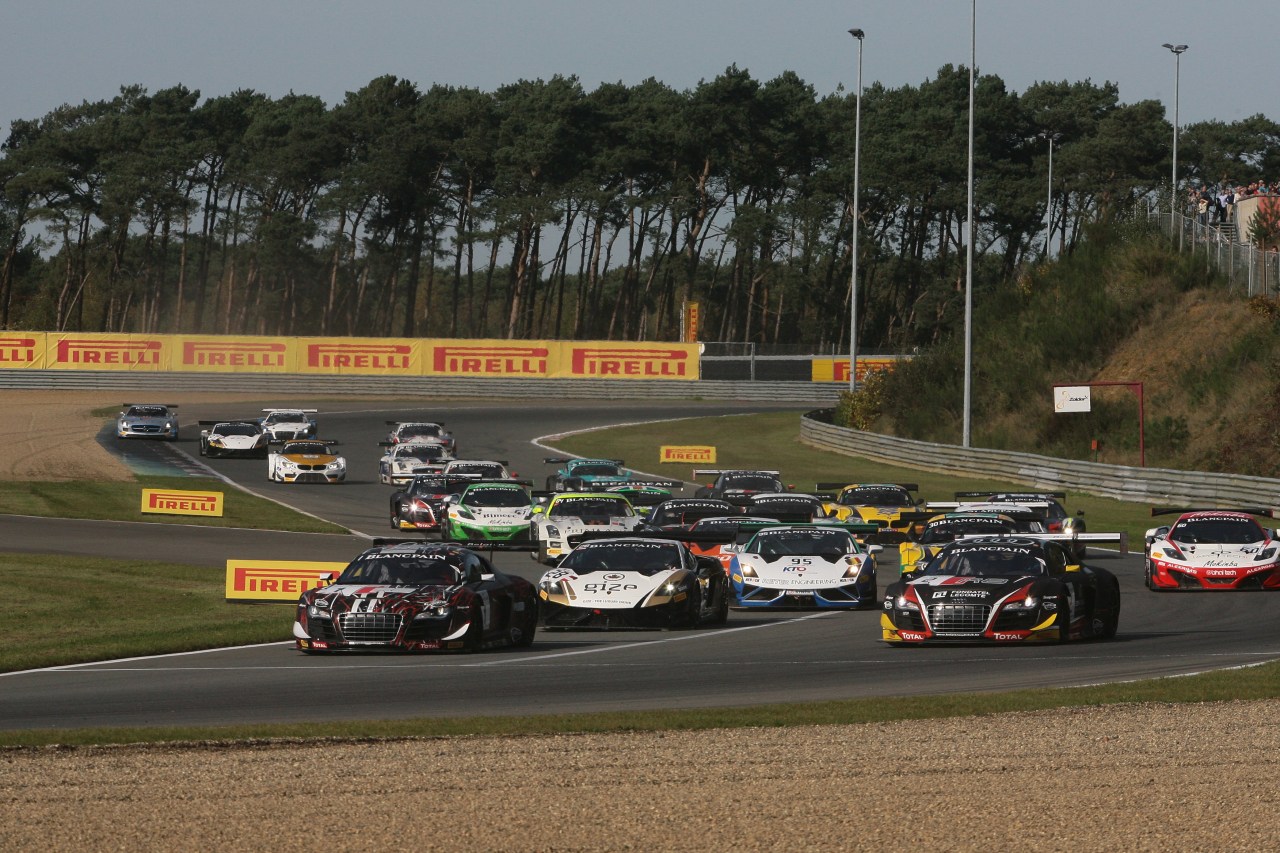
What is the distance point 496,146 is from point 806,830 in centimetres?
10243

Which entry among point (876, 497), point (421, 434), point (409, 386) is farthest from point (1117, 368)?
point (409, 386)

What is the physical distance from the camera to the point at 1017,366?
197ft

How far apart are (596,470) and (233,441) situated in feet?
55.6

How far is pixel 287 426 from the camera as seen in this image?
185 ft

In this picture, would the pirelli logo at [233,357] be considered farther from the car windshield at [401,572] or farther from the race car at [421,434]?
the car windshield at [401,572]

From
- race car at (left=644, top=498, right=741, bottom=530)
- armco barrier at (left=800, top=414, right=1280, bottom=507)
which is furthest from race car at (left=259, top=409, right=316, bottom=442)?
race car at (left=644, top=498, right=741, bottom=530)

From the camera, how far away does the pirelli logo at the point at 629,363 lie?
78688 mm

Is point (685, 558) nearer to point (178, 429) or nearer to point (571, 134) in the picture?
point (178, 429)

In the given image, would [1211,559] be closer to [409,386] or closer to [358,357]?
[409,386]

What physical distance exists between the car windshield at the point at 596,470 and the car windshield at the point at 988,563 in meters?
21.2

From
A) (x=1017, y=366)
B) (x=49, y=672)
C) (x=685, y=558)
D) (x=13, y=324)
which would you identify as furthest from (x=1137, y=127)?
(x=49, y=672)

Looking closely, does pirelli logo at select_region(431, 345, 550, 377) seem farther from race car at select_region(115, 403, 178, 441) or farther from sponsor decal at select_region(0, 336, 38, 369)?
race car at select_region(115, 403, 178, 441)

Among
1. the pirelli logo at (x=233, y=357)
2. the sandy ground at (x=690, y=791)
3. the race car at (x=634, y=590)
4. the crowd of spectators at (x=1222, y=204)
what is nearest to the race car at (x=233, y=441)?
the pirelli logo at (x=233, y=357)

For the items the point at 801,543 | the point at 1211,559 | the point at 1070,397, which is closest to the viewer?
A: the point at 801,543
